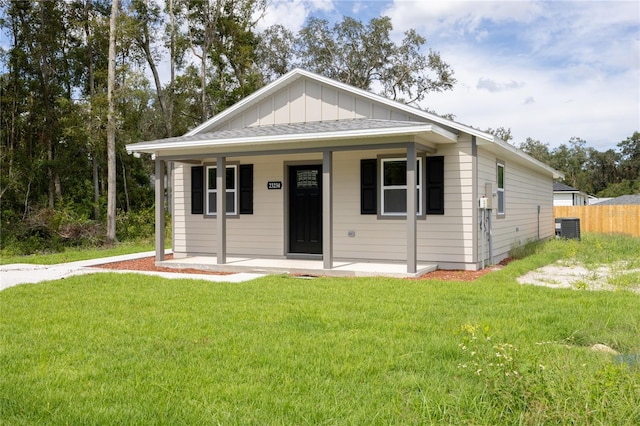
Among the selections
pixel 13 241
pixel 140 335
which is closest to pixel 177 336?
pixel 140 335

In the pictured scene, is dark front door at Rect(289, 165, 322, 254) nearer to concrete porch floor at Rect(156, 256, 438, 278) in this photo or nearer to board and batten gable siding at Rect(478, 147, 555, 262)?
concrete porch floor at Rect(156, 256, 438, 278)

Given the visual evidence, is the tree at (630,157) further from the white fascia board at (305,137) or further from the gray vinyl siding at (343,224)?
the white fascia board at (305,137)

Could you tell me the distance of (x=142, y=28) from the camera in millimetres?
22578

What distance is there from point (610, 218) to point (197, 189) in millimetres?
18744

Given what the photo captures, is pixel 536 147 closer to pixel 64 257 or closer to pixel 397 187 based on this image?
pixel 397 187

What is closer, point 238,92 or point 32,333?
point 32,333

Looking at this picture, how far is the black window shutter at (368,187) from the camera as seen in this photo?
35.2 feet

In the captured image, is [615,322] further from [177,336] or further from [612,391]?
[177,336]

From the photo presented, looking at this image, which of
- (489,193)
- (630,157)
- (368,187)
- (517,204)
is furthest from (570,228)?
(630,157)

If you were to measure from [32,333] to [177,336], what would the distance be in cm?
147

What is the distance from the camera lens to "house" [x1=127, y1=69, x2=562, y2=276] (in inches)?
382

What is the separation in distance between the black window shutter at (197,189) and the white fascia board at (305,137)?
1.30 m

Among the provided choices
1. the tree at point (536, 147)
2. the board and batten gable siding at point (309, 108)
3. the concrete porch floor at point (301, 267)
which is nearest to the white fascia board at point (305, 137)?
the board and batten gable siding at point (309, 108)

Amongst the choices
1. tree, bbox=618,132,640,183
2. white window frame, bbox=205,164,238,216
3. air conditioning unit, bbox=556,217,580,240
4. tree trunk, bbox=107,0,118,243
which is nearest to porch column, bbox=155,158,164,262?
white window frame, bbox=205,164,238,216
